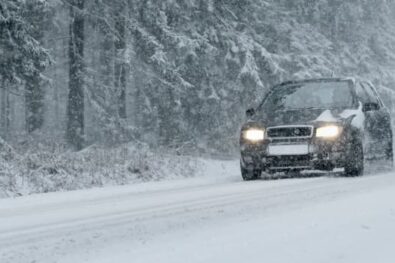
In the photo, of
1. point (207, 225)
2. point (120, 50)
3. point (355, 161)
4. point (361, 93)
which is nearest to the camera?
point (207, 225)

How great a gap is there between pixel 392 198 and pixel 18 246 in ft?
14.3

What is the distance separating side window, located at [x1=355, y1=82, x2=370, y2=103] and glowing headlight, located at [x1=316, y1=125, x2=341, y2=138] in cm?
180

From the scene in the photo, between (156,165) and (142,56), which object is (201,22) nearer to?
(142,56)

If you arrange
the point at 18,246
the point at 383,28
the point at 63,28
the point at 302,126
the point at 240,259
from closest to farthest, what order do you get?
the point at 240,259, the point at 18,246, the point at 302,126, the point at 63,28, the point at 383,28

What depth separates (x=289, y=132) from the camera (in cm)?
1145

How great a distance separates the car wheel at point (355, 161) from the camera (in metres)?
11.5

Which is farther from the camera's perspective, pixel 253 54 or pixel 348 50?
pixel 348 50

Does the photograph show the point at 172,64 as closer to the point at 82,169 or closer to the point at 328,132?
the point at 82,169

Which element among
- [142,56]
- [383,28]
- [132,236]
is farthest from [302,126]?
[383,28]

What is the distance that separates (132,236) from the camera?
5.59 metres

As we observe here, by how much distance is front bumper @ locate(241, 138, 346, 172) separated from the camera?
11.3 metres

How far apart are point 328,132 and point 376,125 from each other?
2490 mm

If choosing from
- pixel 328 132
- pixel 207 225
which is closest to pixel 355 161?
pixel 328 132

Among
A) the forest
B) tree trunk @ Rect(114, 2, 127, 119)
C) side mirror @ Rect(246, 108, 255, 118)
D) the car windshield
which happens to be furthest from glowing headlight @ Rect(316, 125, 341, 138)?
tree trunk @ Rect(114, 2, 127, 119)
